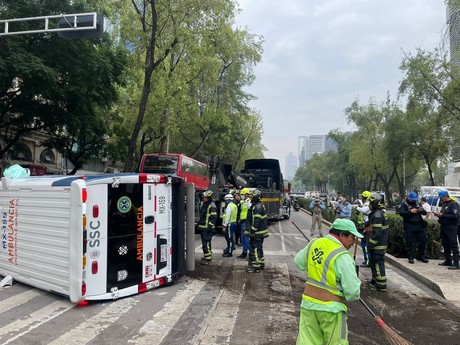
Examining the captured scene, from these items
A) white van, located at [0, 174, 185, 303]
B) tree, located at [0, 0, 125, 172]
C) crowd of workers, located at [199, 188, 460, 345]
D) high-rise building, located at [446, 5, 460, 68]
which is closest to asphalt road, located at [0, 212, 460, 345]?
white van, located at [0, 174, 185, 303]

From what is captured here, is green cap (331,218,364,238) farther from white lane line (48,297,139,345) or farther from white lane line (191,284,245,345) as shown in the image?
white lane line (48,297,139,345)

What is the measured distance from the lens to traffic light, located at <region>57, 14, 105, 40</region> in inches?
421

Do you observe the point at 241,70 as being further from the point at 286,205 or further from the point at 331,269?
the point at 331,269

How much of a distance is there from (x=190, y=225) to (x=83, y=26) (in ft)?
22.0

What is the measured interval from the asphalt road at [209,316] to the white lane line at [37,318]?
1 cm

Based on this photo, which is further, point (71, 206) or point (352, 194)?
point (352, 194)

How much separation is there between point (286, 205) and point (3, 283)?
21216 mm

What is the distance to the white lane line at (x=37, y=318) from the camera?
5.06 metres

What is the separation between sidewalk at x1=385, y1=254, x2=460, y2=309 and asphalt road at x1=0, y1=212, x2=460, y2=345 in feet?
0.74

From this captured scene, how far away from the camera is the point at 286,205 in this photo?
26.9 meters

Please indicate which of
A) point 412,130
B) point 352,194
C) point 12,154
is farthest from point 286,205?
point 352,194

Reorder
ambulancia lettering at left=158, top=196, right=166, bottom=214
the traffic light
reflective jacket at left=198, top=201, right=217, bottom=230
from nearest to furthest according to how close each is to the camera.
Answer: ambulancia lettering at left=158, top=196, right=166, bottom=214 → reflective jacket at left=198, top=201, right=217, bottom=230 → the traffic light

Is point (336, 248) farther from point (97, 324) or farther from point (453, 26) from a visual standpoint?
point (453, 26)

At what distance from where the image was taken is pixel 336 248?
3312 mm
